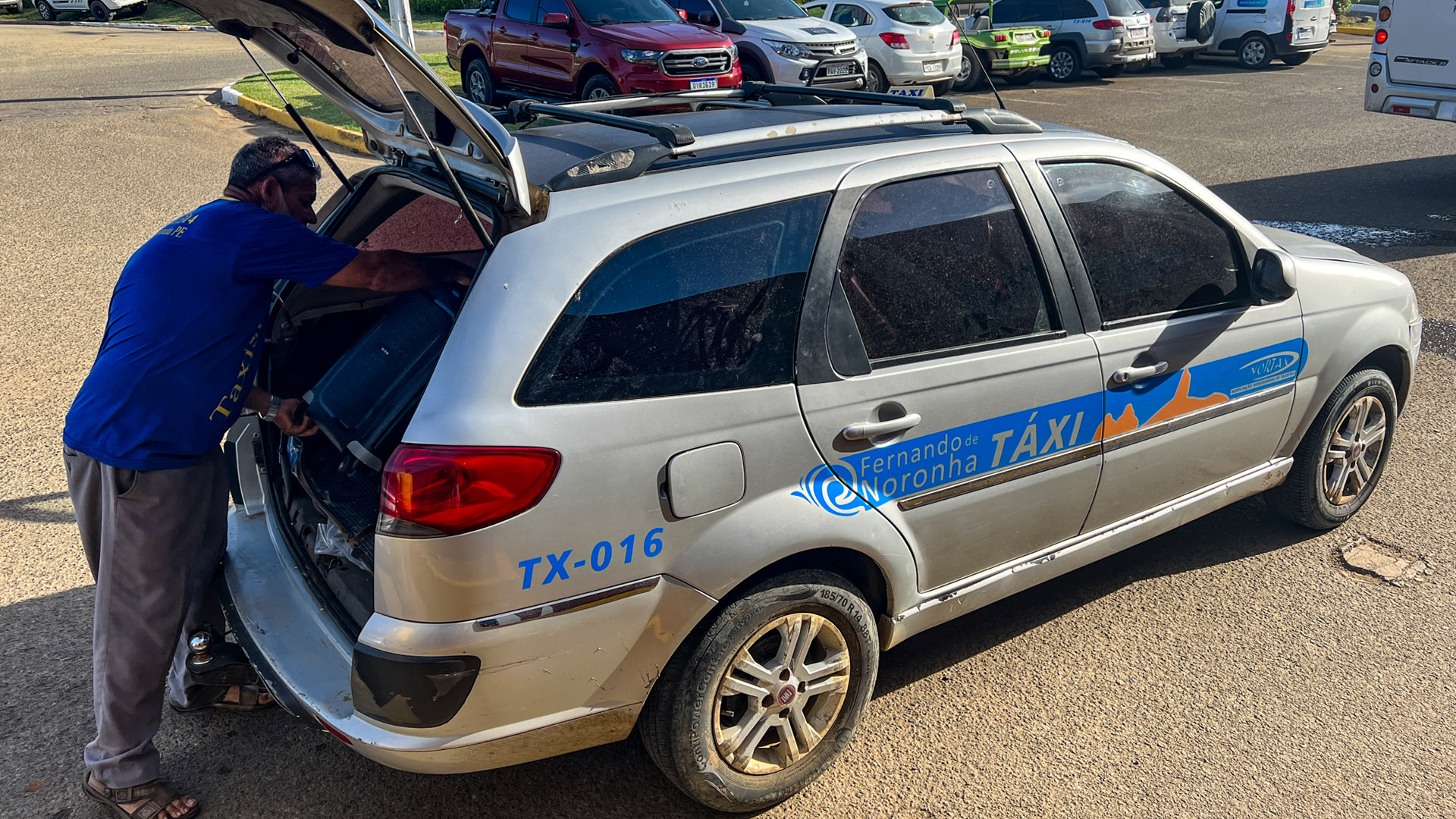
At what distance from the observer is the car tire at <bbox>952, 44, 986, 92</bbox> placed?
17.4 metres

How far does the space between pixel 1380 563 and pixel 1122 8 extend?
1752cm

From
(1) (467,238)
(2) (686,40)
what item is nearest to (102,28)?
(2) (686,40)

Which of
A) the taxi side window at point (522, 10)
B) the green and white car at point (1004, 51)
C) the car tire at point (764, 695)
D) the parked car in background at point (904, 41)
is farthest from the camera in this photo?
the green and white car at point (1004, 51)

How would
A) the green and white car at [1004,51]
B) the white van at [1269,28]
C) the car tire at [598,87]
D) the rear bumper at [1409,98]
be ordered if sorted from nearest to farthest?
the rear bumper at [1409,98] → the car tire at [598,87] → the green and white car at [1004,51] → the white van at [1269,28]

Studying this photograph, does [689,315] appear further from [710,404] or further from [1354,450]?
[1354,450]

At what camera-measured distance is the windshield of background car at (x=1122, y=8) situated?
63.2 ft

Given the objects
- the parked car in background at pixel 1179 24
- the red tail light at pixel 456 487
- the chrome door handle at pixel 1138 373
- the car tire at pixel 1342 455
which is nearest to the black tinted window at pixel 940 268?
the chrome door handle at pixel 1138 373

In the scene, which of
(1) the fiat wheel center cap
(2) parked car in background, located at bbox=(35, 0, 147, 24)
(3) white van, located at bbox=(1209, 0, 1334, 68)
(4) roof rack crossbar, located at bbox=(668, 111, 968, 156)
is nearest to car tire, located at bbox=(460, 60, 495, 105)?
(4) roof rack crossbar, located at bbox=(668, 111, 968, 156)

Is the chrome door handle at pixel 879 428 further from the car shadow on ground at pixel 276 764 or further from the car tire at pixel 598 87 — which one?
the car tire at pixel 598 87

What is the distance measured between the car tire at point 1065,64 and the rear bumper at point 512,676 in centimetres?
1917

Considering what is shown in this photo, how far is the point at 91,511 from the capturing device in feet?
9.55

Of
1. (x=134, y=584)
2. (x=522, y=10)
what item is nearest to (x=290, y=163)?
(x=134, y=584)

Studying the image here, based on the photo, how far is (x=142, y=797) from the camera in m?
2.92

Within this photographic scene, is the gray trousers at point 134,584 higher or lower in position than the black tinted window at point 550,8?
lower
